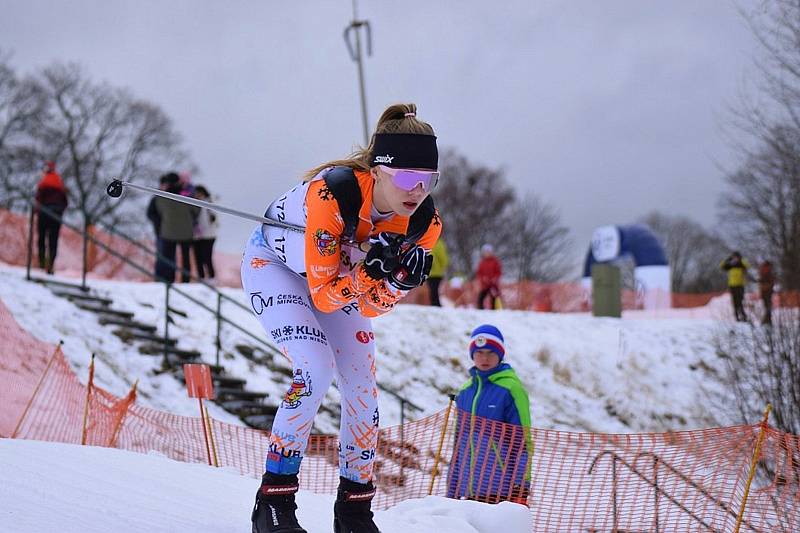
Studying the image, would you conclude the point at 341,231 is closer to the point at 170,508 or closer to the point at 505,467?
the point at 170,508

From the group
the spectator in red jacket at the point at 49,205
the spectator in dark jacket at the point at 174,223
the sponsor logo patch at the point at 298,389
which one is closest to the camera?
the sponsor logo patch at the point at 298,389

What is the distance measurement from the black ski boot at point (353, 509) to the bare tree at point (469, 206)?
37.7 meters

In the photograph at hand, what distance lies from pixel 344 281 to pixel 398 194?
0.40 metres

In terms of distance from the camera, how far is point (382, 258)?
133 inches

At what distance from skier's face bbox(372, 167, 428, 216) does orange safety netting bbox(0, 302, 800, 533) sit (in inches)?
108

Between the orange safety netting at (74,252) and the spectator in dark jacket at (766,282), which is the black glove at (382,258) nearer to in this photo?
the orange safety netting at (74,252)

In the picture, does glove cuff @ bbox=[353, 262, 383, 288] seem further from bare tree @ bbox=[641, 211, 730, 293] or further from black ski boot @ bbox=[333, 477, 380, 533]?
bare tree @ bbox=[641, 211, 730, 293]

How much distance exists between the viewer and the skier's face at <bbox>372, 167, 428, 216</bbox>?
350 cm

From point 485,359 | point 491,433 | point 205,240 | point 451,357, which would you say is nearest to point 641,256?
point 451,357

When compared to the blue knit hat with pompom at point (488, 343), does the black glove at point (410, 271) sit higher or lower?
higher

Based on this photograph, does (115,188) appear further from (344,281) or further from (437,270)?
(437,270)

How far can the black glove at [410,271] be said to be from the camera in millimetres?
3367

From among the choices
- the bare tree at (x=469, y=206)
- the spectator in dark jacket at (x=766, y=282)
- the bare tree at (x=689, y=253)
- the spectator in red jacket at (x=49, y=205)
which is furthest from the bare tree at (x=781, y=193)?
the bare tree at (x=689, y=253)

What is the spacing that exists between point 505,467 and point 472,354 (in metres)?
0.89
